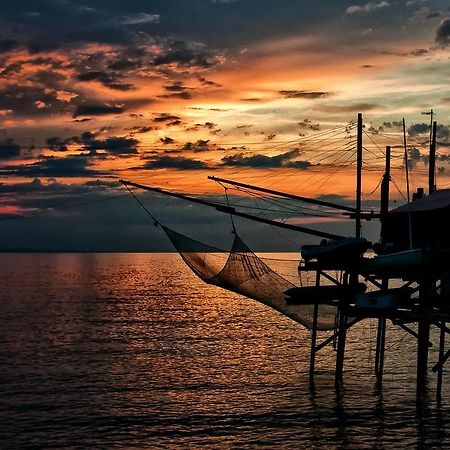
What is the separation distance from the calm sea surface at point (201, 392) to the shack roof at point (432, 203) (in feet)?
26.8

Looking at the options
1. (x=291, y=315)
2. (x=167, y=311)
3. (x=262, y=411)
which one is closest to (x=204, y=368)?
(x=291, y=315)

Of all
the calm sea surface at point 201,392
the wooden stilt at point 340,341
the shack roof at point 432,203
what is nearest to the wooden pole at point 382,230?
the shack roof at point 432,203

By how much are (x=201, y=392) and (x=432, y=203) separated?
44.4ft

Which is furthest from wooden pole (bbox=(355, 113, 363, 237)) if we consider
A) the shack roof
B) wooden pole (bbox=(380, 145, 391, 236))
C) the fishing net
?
the fishing net

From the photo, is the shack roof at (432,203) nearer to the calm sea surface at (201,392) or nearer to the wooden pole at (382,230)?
the wooden pole at (382,230)

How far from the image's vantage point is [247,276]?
108 ft

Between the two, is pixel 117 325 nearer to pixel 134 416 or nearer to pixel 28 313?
pixel 28 313

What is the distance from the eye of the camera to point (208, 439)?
23875 millimetres

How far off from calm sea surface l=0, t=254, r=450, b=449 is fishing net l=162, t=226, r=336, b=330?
3.43 meters

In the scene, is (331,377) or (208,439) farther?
(331,377)

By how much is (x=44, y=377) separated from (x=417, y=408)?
19239mm

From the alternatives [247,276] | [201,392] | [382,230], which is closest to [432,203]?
[382,230]

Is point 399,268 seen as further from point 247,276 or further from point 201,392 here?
point 201,392

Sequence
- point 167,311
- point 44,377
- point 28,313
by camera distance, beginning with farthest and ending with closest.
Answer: point 167,311 < point 28,313 < point 44,377
